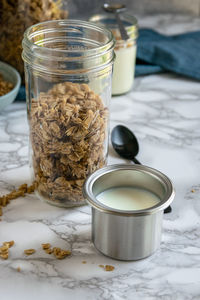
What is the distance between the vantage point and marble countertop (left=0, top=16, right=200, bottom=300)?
0.84 m

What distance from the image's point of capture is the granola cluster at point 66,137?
37.1 inches

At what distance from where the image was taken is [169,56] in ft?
5.06

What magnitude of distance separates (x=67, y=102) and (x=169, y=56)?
67 centimetres

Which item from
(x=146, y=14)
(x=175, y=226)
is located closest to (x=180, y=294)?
(x=175, y=226)

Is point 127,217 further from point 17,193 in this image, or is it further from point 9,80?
point 9,80

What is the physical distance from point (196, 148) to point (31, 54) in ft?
1.59

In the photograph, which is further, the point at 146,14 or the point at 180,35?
the point at 146,14

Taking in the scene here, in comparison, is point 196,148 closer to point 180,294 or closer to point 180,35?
point 180,294

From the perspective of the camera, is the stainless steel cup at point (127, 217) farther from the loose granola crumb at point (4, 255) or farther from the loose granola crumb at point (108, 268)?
the loose granola crumb at point (4, 255)

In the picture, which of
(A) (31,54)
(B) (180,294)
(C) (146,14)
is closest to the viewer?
(B) (180,294)

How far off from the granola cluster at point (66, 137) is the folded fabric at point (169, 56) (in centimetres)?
59

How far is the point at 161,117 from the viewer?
1.37 meters

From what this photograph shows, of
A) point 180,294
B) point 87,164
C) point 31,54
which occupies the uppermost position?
point 31,54

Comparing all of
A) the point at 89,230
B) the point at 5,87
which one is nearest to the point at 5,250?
the point at 89,230
